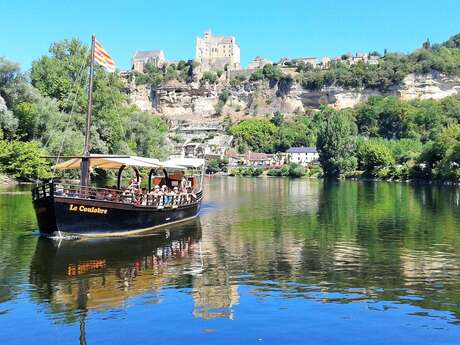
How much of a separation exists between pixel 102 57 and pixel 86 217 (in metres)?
9.45

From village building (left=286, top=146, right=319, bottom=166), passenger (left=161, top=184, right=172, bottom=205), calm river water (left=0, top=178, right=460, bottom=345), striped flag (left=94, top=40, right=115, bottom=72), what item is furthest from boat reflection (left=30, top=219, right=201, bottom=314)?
village building (left=286, top=146, right=319, bottom=166)

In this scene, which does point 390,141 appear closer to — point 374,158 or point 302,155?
point 374,158

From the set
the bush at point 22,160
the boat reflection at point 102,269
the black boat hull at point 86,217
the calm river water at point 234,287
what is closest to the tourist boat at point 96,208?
the black boat hull at point 86,217

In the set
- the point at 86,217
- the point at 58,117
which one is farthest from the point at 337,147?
the point at 86,217

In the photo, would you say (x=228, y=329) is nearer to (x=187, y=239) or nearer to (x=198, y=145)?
(x=187, y=239)

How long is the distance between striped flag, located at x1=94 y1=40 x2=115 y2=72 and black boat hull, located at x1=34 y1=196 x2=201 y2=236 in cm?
812

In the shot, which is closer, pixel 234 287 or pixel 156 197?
pixel 234 287

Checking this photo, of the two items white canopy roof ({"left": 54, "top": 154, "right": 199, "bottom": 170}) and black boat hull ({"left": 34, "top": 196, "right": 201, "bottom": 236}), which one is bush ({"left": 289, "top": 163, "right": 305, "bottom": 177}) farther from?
black boat hull ({"left": 34, "top": 196, "right": 201, "bottom": 236})

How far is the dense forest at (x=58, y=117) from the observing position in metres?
62.5

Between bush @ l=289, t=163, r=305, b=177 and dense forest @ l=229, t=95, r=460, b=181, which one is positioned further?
bush @ l=289, t=163, r=305, b=177

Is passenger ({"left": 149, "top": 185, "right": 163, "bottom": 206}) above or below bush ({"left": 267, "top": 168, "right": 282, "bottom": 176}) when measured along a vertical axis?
below

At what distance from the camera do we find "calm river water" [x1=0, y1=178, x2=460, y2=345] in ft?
42.7

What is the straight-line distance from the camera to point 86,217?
26672 mm

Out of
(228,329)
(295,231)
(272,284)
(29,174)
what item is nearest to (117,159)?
(295,231)
